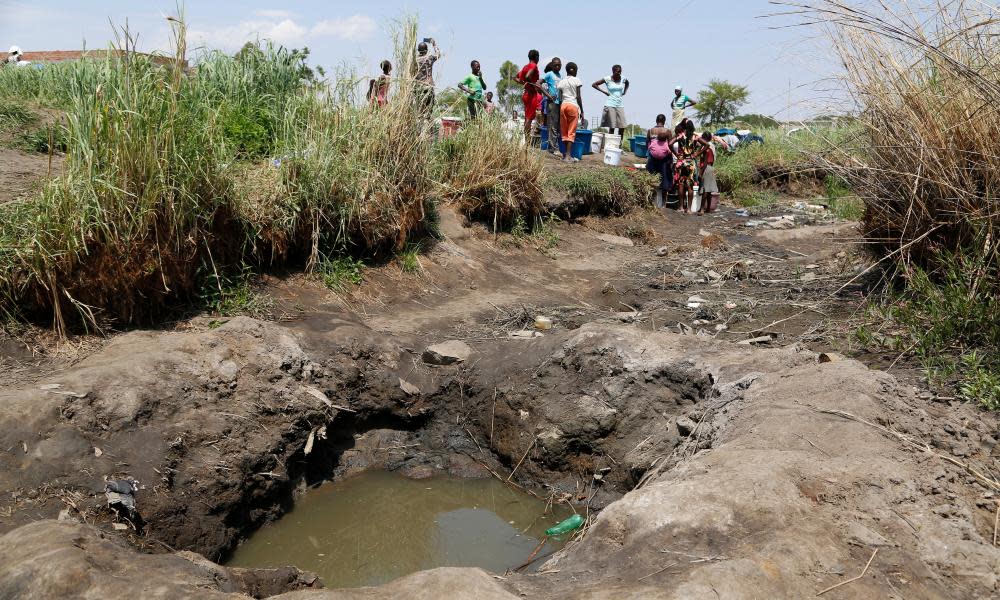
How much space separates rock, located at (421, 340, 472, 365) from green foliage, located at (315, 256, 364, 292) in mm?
1169

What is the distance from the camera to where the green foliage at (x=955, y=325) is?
145 inches

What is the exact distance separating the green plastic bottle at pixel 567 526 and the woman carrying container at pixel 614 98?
923 cm

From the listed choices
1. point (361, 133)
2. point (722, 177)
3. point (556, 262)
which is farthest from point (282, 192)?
point (722, 177)

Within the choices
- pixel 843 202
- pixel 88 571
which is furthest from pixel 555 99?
pixel 88 571

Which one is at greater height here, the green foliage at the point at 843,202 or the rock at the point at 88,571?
the green foliage at the point at 843,202

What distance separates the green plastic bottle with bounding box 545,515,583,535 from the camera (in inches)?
149

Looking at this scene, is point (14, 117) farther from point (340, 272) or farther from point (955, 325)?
point (955, 325)

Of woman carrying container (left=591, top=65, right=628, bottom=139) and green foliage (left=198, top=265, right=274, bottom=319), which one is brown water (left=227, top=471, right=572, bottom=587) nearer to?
green foliage (left=198, top=265, right=274, bottom=319)

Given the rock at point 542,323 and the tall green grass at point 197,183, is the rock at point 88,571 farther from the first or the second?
the rock at point 542,323

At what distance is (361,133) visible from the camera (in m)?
6.30

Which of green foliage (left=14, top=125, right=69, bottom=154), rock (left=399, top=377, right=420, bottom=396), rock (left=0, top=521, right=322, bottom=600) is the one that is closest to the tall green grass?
green foliage (left=14, top=125, right=69, bottom=154)

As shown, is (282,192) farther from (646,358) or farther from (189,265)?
(646,358)

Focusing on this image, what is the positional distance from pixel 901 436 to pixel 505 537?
6.67ft

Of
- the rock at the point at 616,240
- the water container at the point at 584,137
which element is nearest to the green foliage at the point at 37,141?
the rock at the point at 616,240
